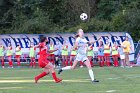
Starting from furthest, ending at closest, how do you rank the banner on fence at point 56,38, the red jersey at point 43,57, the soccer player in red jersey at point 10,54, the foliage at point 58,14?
1. the foliage at point 58,14
2. the banner on fence at point 56,38
3. the soccer player in red jersey at point 10,54
4. the red jersey at point 43,57

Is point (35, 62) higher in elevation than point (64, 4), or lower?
lower

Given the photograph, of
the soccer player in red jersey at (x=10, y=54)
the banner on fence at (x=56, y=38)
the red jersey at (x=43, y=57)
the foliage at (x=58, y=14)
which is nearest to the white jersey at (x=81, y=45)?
the red jersey at (x=43, y=57)

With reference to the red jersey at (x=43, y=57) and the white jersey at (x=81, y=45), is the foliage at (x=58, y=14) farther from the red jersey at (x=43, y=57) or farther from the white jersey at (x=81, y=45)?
the red jersey at (x=43, y=57)

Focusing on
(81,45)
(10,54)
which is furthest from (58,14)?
(81,45)

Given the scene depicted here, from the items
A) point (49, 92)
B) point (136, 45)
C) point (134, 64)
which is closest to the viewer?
point (49, 92)

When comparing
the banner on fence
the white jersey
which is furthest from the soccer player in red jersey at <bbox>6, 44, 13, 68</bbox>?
the white jersey

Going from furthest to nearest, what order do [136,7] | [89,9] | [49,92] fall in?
[89,9] < [136,7] < [49,92]

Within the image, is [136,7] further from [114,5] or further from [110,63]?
[110,63]

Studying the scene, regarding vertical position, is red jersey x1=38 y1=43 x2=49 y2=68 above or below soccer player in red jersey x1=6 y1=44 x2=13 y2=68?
above

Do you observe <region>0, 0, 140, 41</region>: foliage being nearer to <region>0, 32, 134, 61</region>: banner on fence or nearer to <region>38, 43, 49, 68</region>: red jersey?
<region>0, 32, 134, 61</region>: banner on fence

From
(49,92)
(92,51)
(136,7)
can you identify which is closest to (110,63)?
(92,51)

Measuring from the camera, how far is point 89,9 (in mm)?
53438

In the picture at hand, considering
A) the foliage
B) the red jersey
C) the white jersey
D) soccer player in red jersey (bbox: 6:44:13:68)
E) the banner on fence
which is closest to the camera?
the red jersey

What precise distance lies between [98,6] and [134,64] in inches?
626
